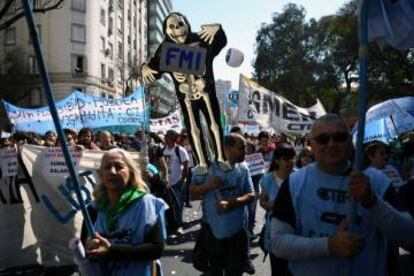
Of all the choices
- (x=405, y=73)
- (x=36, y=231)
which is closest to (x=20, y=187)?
(x=36, y=231)

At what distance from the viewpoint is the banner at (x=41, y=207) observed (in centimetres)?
712

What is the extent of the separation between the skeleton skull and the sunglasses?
3.06 m

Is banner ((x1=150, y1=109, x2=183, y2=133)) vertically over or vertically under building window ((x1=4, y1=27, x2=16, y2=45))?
under

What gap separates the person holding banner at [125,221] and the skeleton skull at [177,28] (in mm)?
2261

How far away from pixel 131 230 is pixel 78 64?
56464 millimetres

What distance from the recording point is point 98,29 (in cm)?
6031

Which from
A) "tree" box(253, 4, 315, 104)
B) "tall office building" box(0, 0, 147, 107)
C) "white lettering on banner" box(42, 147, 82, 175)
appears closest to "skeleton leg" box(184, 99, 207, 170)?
"white lettering on banner" box(42, 147, 82, 175)

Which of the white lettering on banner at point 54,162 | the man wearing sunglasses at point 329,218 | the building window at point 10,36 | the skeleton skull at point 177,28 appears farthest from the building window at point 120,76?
the man wearing sunglasses at point 329,218

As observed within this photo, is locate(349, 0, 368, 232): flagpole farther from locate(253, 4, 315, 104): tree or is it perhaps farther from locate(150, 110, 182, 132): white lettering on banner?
locate(253, 4, 315, 104): tree

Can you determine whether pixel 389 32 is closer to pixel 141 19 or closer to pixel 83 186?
pixel 83 186

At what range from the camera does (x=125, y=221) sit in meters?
3.48

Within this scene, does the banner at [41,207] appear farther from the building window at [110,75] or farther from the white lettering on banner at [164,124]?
the building window at [110,75]

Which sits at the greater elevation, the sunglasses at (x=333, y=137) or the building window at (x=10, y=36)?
the building window at (x=10, y=36)

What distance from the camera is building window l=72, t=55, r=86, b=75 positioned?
188ft
